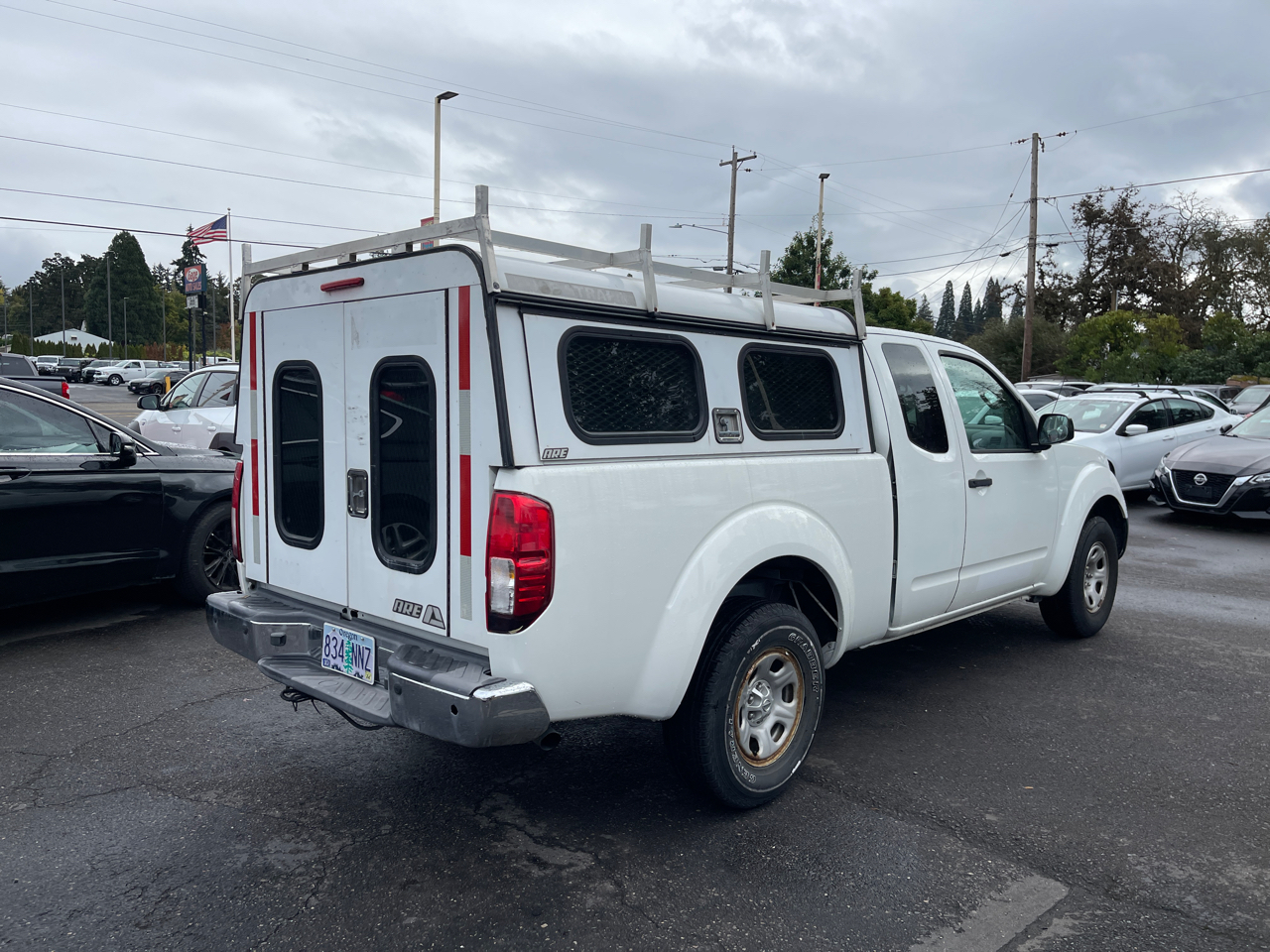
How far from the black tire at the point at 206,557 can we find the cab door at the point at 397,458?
3365 mm

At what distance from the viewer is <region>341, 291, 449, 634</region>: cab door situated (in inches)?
128

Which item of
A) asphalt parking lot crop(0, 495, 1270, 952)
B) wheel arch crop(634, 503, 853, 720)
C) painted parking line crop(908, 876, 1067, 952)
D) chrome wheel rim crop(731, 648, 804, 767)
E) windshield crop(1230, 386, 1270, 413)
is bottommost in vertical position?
painted parking line crop(908, 876, 1067, 952)

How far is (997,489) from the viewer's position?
5.16 metres

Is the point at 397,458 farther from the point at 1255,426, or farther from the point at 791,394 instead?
the point at 1255,426

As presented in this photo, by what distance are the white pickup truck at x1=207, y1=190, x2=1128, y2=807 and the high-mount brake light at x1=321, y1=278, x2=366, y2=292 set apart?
0.04ft

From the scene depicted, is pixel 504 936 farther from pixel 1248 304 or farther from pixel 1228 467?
pixel 1248 304

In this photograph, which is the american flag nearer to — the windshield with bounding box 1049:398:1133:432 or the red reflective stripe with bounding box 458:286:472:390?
the windshield with bounding box 1049:398:1133:432

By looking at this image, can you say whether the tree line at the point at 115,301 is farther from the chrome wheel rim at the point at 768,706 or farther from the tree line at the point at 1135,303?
the chrome wheel rim at the point at 768,706

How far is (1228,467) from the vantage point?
11266mm

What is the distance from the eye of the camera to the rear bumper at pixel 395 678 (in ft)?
9.63

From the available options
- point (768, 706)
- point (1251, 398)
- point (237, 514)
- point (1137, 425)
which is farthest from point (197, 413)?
point (1251, 398)

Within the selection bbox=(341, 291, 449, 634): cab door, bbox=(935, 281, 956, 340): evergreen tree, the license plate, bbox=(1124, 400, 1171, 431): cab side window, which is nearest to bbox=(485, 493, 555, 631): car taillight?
bbox=(341, 291, 449, 634): cab door

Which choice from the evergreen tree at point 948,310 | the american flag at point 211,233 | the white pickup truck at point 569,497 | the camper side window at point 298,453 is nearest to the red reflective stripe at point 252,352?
the white pickup truck at point 569,497

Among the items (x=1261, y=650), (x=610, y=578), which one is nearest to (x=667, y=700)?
(x=610, y=578)
